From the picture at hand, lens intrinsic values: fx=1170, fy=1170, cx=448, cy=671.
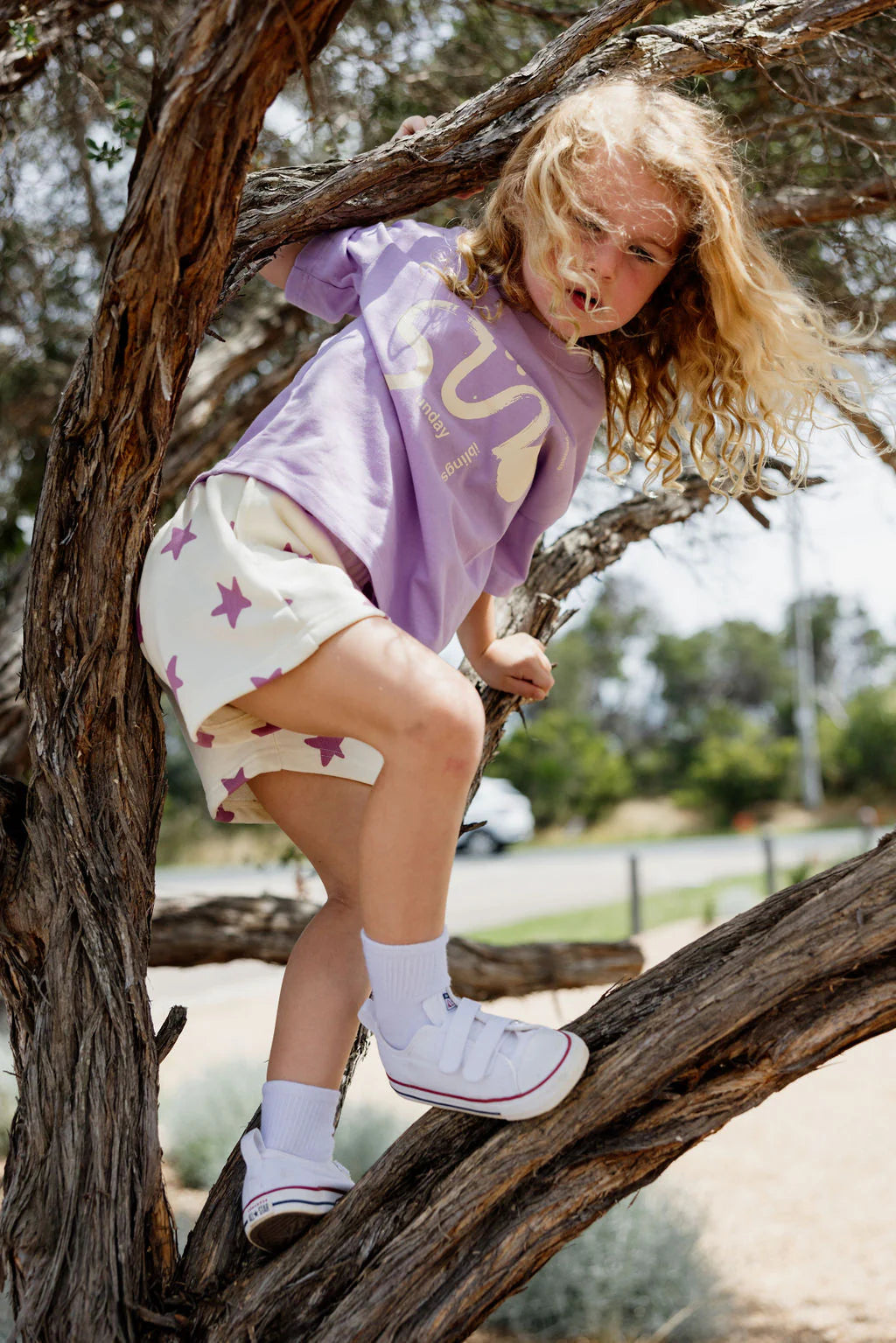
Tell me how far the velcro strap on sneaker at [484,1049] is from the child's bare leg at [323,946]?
236 mm

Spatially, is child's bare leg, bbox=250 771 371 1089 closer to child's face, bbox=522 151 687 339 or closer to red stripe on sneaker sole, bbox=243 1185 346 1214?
Answer: red stripe on sneaker sole, bbox=243 1185 346 1214

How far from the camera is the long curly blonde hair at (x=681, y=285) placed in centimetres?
158

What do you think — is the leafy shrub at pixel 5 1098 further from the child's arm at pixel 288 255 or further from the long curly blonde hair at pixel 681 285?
the long curly blonde hair at pixel 681 285

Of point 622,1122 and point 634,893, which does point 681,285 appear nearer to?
point 622,1122

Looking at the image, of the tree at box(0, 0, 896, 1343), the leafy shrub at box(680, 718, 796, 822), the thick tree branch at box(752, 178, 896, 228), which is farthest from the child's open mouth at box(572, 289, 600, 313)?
the leafy shrub at box(680, 718, 796, 822)

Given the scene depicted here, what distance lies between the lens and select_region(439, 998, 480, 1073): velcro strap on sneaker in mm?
1264

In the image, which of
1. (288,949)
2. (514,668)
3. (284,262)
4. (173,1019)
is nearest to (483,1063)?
(173,1019)

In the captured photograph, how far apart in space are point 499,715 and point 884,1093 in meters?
5.30

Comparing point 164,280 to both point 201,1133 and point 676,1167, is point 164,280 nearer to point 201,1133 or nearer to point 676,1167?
point 201,1133

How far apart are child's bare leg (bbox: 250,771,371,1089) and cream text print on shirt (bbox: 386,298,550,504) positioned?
499mm

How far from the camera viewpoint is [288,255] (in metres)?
1.72

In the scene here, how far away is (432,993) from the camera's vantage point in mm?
1308

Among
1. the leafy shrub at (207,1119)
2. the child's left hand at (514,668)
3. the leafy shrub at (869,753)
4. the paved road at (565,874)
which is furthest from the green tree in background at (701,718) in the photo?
the child's left hand at (514,668)

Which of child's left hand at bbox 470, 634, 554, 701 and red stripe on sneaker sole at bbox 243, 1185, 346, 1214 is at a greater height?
child's left hand at bbox 470, 634, 554, 701
